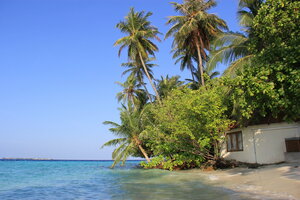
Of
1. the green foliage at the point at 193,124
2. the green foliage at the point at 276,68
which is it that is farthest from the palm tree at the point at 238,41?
the green foliage at the point at 276,68

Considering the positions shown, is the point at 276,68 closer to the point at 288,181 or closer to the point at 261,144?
the point at 288,181

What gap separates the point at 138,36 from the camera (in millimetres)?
23453

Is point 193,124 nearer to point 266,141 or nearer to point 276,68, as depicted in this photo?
point 266,141

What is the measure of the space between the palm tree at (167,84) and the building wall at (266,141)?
1341cm

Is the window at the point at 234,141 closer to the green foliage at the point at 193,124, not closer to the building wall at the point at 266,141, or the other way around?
the building wall at the point at 266,141

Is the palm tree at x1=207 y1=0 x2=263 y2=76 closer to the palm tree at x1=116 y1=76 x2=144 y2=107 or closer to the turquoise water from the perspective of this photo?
the turquoise water

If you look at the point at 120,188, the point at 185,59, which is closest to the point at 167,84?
the point at 185,59

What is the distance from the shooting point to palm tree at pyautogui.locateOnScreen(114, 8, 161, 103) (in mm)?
23234

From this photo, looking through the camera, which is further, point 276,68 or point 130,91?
point 130,91

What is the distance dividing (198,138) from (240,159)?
9.07 ft

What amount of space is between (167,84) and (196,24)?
9178mm

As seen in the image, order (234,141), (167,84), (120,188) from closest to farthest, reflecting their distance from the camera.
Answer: (120,188)
(234,141)
(167,84)

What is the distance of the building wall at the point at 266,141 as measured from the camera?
13219 mm

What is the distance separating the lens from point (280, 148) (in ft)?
43.9
